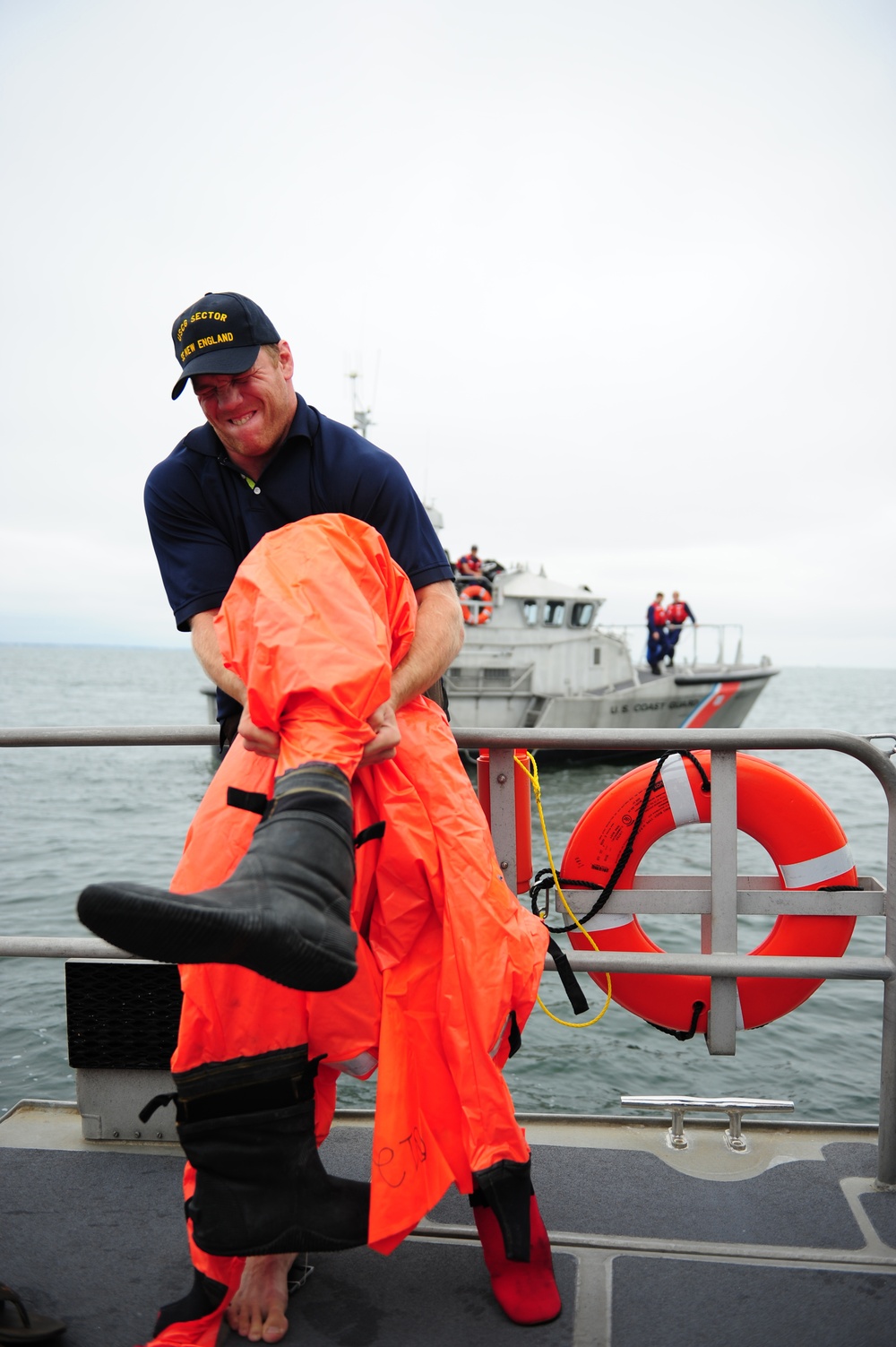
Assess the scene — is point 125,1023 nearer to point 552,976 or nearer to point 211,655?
point 211,655

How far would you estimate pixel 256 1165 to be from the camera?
5.05ft

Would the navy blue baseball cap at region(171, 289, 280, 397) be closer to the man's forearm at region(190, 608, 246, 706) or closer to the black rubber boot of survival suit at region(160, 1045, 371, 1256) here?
the man's forearm at region(190, 608, 246, 706)

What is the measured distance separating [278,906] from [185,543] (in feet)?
3.47

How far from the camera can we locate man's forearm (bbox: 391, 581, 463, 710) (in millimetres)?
1799

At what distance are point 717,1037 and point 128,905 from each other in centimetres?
165

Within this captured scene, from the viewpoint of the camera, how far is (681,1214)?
2006 mm

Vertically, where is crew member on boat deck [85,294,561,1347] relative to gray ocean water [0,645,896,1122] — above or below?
above

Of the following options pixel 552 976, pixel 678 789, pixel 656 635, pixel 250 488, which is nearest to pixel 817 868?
pixel 678 789

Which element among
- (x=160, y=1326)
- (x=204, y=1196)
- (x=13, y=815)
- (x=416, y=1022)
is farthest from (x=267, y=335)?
(x=13, y=815)

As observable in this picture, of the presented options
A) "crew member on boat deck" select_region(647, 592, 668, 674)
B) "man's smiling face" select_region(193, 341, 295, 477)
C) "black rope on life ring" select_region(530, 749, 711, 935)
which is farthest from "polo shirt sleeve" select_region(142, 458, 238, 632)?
"crew member on boat deck" select_region(647, 592, 668, 674)

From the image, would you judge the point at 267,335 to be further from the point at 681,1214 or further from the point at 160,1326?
the point at 681,1214

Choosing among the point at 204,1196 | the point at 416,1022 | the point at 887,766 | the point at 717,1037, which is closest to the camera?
the point at 204,1196

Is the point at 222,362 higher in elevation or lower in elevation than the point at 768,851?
higher

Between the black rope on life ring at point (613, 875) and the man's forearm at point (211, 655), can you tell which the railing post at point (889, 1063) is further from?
the man's forearm at point (211, 655)
